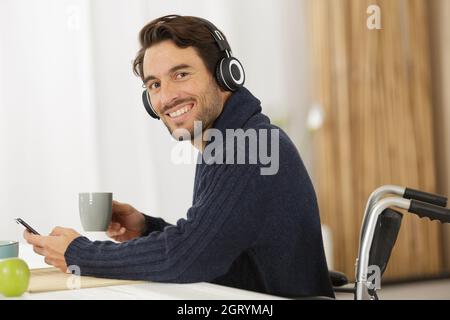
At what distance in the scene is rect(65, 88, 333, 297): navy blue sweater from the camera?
1.10 m

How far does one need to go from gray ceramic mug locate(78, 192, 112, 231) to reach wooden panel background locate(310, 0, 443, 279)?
2.25 metres

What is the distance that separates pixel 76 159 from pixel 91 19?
70 centimetres

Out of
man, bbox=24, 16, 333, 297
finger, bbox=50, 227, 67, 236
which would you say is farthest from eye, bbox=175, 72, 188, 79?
finger, bbox=50, 227, 67, 236

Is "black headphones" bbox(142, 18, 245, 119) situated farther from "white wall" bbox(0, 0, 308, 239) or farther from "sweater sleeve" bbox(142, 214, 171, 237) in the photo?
"white wall" bbox(0, 0, 308, 239)

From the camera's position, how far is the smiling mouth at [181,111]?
1.44 meters

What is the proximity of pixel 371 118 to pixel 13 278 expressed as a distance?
2.87 m

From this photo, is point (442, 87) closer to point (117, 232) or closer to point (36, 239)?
point (117, 232)

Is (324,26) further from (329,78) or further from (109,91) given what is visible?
(109,91)

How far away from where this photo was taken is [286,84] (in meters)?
3.48

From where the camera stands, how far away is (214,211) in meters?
1.12

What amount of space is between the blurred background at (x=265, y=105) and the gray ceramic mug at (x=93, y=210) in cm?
173

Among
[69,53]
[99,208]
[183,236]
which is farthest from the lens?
[69,53]

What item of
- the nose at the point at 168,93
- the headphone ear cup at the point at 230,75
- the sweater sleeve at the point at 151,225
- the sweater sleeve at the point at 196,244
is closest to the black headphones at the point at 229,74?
the headphone ear cup at the point at 230,75
